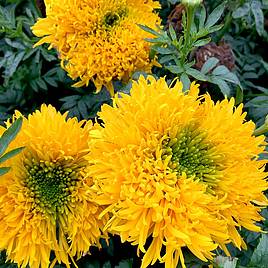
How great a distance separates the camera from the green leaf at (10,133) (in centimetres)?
124

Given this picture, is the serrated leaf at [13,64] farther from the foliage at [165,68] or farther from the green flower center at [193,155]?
the green flower center at [193,155]

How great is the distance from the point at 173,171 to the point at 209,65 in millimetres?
418

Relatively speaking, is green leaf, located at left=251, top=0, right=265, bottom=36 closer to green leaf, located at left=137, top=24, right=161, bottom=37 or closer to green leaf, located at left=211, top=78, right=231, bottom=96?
green leaf, located at left=211, top=78, right=231, bottom=96

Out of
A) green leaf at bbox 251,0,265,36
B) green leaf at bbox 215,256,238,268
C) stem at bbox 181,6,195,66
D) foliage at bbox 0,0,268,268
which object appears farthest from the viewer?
green leaf at bbox 251,0,265,36

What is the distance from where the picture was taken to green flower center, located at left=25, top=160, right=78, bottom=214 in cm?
129

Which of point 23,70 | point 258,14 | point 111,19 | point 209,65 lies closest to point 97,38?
point 111,19

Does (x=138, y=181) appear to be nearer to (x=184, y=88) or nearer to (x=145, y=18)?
(x=184, y=88)

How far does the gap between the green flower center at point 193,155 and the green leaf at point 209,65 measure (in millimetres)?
296

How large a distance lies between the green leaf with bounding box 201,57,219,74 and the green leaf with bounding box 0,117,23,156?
0.51m

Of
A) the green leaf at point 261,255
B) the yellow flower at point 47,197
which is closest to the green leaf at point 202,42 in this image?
the yellow flower at point 47,197

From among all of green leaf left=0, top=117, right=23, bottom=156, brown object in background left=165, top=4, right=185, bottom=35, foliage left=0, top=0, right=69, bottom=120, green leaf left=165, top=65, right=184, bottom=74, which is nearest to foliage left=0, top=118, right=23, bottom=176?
green leaf left=0, top=117, right=23, bottom=156

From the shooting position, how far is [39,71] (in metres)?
1.76

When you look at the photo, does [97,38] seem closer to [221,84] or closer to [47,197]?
[221,84]

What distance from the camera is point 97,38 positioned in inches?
58.5
